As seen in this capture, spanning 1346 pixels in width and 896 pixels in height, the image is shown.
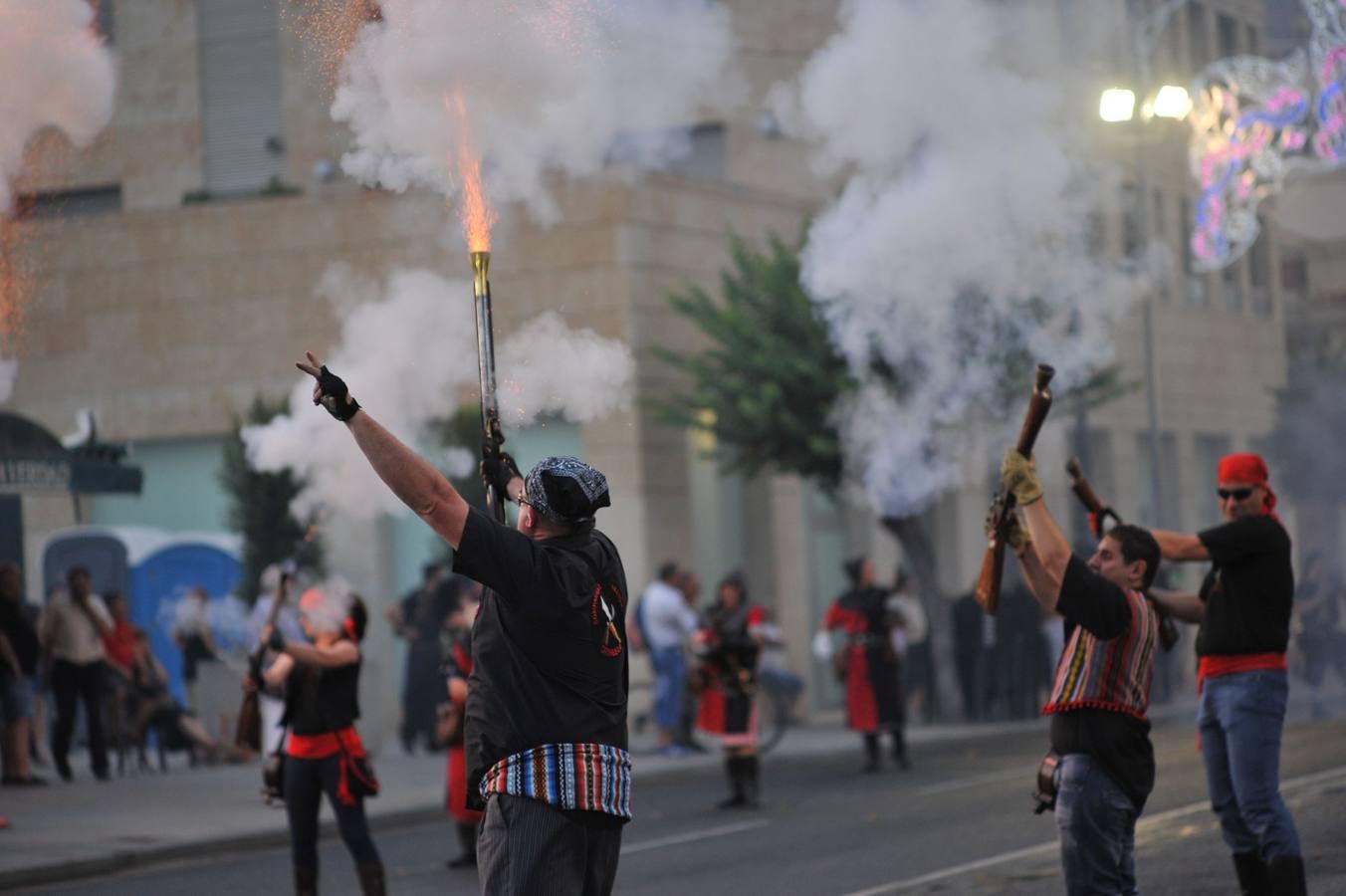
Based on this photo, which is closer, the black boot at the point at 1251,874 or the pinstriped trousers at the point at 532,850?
the pinstriped trousers at the point at 532,850

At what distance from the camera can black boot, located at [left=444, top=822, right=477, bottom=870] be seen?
11.7 meters

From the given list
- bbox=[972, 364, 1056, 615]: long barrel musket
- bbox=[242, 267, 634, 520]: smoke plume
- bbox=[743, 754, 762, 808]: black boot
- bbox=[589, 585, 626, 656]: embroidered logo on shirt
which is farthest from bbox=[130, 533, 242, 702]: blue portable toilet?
bbox=[589, 585, 626, 656]: embroidered logo on shirt

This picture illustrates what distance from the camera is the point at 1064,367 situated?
21156 millimetres

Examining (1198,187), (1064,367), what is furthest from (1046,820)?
(1198,187)

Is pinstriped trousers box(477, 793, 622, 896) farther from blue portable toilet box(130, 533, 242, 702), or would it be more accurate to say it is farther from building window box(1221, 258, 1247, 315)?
building window box(1221, 258, 1247, 315)

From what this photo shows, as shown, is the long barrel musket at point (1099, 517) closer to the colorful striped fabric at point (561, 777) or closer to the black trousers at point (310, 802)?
the colorful striped fabric at point (561, 777)

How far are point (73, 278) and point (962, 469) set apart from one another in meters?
12.5

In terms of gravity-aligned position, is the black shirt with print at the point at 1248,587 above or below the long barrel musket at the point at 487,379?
below

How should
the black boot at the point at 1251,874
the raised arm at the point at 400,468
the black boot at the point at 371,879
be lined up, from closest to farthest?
the raised arm at the point at 400,468 → the black boot at the point at 1251,874 → the black boot at the point at 371,879

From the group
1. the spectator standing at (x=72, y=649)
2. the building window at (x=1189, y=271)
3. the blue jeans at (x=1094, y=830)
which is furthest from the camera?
the building window at (x=1189, y=271)

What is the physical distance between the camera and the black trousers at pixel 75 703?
17125 mm

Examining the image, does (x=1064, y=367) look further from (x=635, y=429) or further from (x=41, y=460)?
(x=41, y=460)

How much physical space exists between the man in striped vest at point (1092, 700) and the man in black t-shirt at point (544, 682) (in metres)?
1.75

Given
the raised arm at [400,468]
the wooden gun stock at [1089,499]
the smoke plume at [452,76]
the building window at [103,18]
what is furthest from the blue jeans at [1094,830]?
the building window at [103,18]
